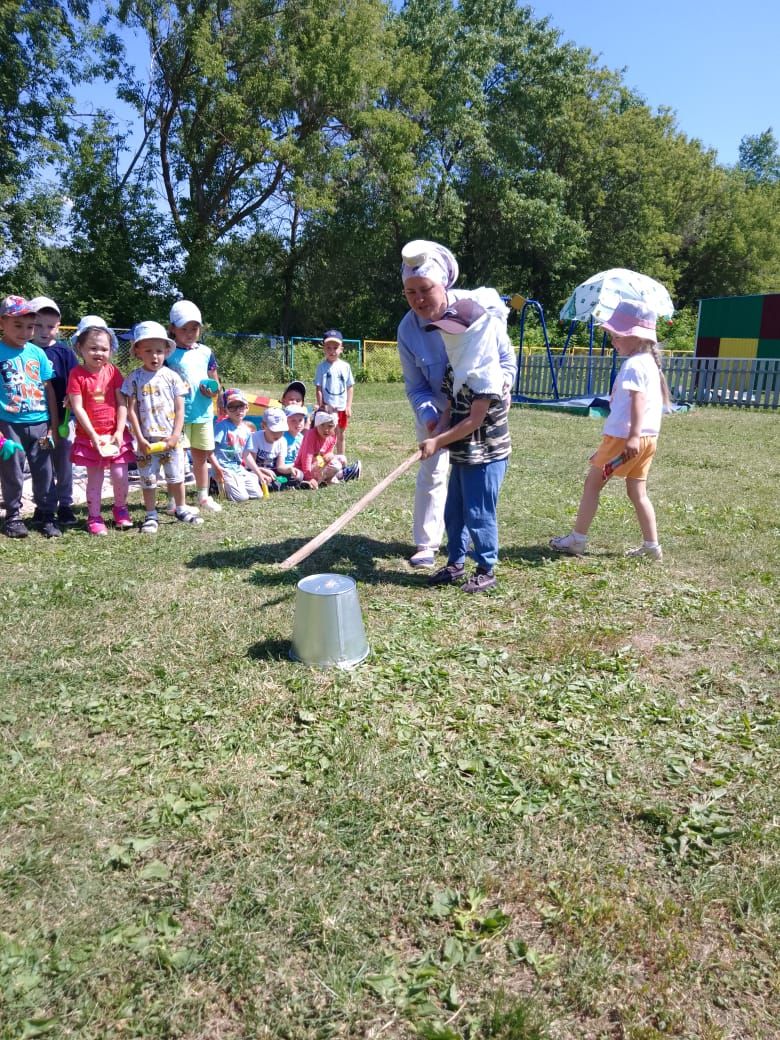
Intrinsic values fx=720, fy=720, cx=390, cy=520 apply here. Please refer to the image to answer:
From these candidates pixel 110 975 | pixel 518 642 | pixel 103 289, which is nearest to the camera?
pixel 110 975

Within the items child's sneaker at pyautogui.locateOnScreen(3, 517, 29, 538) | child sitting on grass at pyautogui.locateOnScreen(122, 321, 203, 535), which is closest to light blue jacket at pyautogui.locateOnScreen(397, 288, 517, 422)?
child sitting on grass at pyautogui.locateOnScreen(122, 321, 203, 535)

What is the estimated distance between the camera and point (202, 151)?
2594 cm

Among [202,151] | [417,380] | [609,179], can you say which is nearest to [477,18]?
A: [609,179]

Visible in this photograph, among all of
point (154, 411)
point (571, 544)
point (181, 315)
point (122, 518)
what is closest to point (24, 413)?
point (154, 411)

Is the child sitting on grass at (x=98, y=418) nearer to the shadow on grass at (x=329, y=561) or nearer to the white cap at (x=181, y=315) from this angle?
the white cap at (x=181, y=315)

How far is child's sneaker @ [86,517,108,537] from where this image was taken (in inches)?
231

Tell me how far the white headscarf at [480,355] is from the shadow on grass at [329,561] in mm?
1360

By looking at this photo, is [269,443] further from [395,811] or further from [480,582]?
[395,811]

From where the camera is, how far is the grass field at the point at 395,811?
72.4 inches

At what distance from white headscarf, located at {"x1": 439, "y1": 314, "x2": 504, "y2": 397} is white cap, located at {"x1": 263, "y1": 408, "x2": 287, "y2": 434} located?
158 inches

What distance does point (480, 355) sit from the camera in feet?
13.4

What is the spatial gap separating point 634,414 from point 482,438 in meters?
1.28

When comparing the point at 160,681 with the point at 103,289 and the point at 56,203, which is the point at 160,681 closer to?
the point at 56,203

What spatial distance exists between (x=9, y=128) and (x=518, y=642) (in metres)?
25.0
